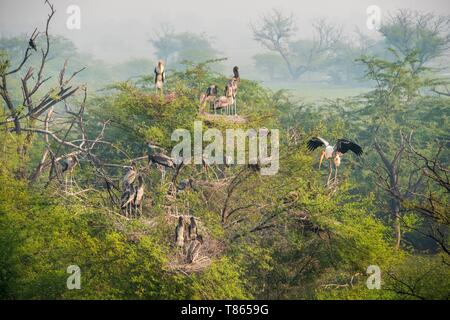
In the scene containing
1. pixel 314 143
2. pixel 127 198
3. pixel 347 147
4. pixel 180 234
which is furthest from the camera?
pixel 314 143

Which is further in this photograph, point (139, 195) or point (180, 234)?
point (139, 195)

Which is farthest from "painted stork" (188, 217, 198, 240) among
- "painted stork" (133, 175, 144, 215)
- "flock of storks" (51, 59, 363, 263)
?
"painted stork" (133, 175, 144, 215)

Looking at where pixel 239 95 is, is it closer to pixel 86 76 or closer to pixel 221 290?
pixel 221 290

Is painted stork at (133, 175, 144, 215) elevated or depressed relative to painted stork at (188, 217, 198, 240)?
elevated

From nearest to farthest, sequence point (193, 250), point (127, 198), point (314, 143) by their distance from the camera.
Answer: point (193, 250)
point (127, 198)
point (314, 143)

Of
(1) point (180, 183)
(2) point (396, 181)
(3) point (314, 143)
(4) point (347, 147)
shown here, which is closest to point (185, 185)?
(1) point (180, 183)

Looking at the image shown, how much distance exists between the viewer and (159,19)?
415 feet

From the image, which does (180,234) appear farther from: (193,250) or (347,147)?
(347,147)

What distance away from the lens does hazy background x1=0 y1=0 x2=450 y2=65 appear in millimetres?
111562

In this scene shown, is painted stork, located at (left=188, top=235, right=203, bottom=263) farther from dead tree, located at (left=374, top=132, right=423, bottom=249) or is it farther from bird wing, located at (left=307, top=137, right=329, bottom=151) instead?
dead tree, located at (left=374, top=132, right=423, bottom=249)

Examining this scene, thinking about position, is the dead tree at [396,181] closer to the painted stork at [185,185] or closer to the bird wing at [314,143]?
the bird wing at [314,143]

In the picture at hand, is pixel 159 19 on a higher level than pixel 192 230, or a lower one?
higher

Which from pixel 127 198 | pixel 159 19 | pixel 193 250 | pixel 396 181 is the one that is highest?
pixel 159 19
